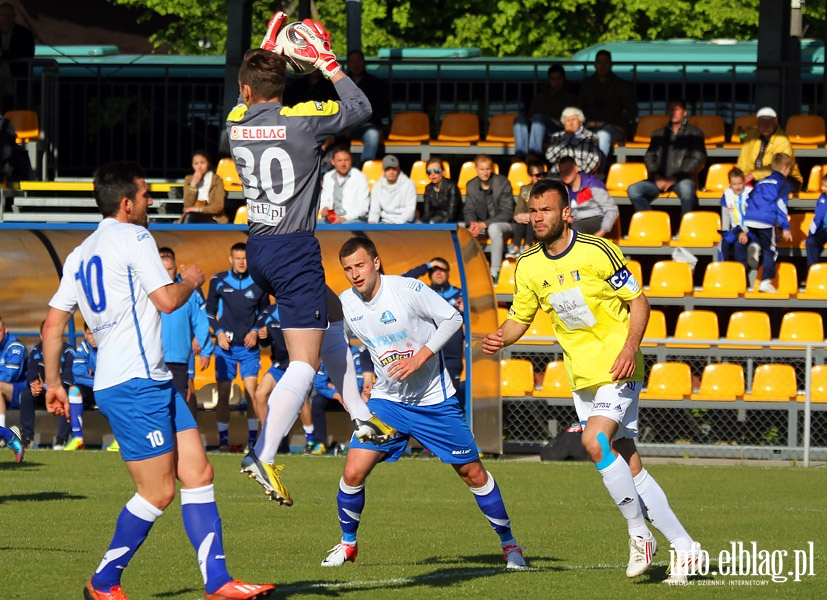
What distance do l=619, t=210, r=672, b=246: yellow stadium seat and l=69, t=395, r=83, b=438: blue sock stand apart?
717cm

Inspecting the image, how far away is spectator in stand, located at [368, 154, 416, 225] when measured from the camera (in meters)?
17.1

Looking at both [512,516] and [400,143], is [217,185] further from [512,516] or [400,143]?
[512,516]

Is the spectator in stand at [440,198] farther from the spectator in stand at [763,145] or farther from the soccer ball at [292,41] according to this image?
the soccer ball at [292,41]

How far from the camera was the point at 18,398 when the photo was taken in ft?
49.7

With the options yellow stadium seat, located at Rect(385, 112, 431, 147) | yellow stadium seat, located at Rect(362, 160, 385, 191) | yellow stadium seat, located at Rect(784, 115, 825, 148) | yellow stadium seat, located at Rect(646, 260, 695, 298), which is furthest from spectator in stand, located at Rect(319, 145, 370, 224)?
yellow stadium seat, located at Rect(784, 115, 825, 148)

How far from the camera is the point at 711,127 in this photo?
20125mm

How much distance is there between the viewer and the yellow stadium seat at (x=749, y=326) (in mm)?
16156

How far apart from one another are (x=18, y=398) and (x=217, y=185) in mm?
4140

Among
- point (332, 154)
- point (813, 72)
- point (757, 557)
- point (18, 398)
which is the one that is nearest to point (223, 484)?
point (18, 398)

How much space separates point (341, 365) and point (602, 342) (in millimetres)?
1427

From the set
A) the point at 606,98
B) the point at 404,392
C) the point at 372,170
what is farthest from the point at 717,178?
the point at 404,392

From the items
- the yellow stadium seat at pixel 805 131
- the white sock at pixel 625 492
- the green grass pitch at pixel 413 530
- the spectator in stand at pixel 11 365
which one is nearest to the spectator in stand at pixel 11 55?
the spectator in stand at pixel 11 365

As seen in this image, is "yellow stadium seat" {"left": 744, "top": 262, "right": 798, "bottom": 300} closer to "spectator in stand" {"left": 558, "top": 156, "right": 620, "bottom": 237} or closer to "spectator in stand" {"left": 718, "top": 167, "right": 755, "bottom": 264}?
"spectator in stand" {"left": 718, "top": 167, "right": 755, "bottom": 264}

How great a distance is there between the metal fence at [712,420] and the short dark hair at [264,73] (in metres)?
8.56
